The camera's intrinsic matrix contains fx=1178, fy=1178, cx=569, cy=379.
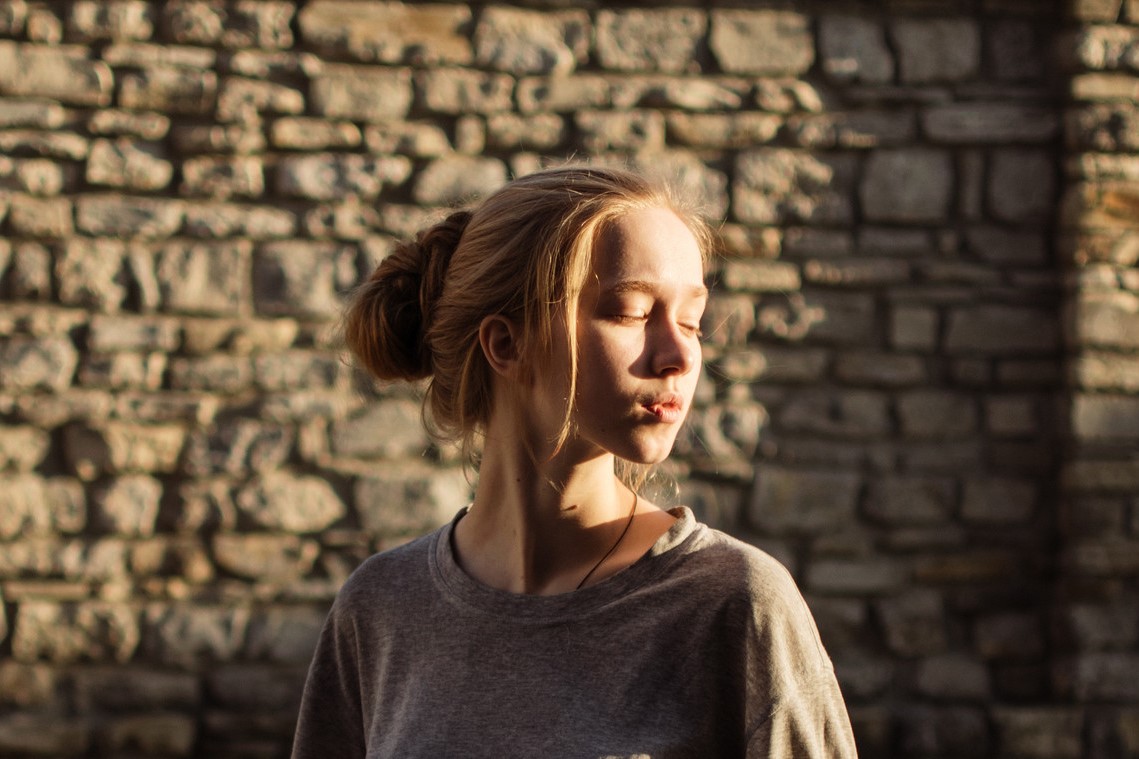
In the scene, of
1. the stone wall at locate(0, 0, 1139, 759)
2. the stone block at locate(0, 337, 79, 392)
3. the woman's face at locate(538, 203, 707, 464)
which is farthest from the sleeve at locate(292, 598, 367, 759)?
Result: the stone block at locate(0, 337, 79, 392)

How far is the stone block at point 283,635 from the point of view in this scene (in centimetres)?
366

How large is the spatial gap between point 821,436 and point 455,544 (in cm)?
246

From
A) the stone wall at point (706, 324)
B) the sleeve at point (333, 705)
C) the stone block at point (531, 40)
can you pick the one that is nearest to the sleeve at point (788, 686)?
the sleeve at point (333, 705)

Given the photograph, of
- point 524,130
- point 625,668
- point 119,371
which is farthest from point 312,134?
point 625,668

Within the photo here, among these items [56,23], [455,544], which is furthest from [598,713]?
[56,23]

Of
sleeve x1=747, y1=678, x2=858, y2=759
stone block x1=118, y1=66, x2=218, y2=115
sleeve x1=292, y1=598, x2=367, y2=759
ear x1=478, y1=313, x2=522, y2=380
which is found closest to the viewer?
sleeve x1=747, y1=678, x2=858, y2=759

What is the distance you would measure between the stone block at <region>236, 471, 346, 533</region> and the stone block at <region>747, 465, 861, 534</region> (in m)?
1.34

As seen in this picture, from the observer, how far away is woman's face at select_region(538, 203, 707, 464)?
53.2 inches

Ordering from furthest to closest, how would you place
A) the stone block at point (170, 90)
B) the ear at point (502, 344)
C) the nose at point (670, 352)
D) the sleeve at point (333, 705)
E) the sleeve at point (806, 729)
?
the stone block at point (170, 90) → the sleeve at point (333, 705) → the ear at point (502, 344) → the nose at point (670, 352) → the sleeve at point (806, 729)

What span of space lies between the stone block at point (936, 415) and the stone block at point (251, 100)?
220 cm

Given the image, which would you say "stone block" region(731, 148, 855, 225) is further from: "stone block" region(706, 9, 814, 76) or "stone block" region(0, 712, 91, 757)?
"stone block" region(0, 712, 91, 757)

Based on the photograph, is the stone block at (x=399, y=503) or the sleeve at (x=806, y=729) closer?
the sleeve at (x=806, y=729)

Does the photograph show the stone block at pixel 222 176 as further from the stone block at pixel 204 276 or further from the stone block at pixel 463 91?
the stone block at pixel 463 91

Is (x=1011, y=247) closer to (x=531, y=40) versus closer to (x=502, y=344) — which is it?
(x=531, y=40)
